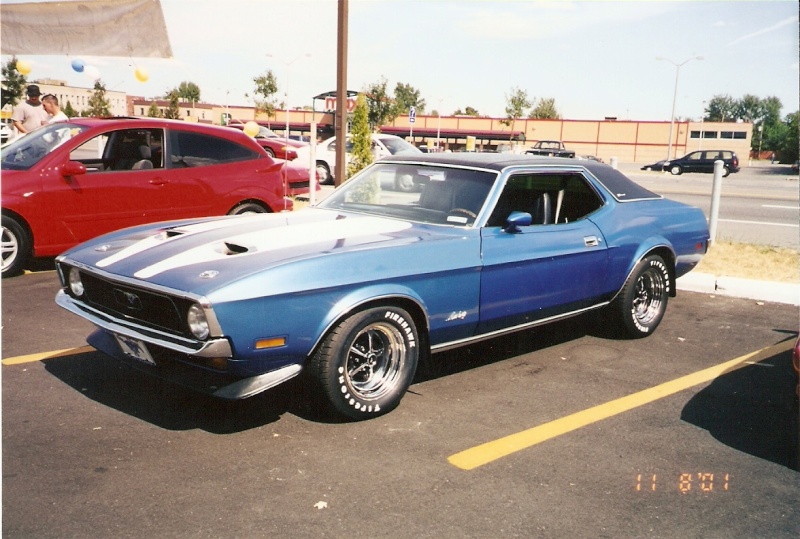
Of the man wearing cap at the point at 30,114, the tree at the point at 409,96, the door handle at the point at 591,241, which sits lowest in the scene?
the door handle at the point at 591,241

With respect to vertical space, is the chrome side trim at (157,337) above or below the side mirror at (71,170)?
below

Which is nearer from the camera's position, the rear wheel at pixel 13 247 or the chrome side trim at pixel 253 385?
the chrome side trim at pixel 253 385

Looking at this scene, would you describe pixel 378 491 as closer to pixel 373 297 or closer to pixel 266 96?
pixel 373 297

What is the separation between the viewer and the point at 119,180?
24.2 ft

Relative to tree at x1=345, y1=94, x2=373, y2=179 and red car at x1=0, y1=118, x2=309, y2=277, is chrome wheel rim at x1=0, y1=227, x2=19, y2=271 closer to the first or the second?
red car at x1=0, y1=118, x2=309, y2=277

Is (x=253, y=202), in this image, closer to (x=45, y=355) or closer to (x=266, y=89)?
(x=45, y=355)

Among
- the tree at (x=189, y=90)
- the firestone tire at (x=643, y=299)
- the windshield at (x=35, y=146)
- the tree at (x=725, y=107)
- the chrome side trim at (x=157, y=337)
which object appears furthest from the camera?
the tree at (x=725, y=107)

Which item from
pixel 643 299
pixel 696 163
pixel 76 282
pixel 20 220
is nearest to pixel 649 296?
pixel 643 299

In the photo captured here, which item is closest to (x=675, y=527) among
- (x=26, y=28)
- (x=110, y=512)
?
(x=110, y=512)

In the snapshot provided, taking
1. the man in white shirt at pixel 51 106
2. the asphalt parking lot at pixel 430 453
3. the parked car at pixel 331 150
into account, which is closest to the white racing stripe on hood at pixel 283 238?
the asphalt parking lot at pixel 430 453

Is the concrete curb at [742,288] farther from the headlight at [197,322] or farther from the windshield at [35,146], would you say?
the windshield at [35,146]

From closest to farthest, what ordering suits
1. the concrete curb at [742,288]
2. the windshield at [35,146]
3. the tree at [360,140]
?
the windshield at [35,146] < the concrete curb at [742,288] < the tree at [360,140]

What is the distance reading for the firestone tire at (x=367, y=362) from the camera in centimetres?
363

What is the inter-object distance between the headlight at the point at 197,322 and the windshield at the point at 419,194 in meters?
1.79
